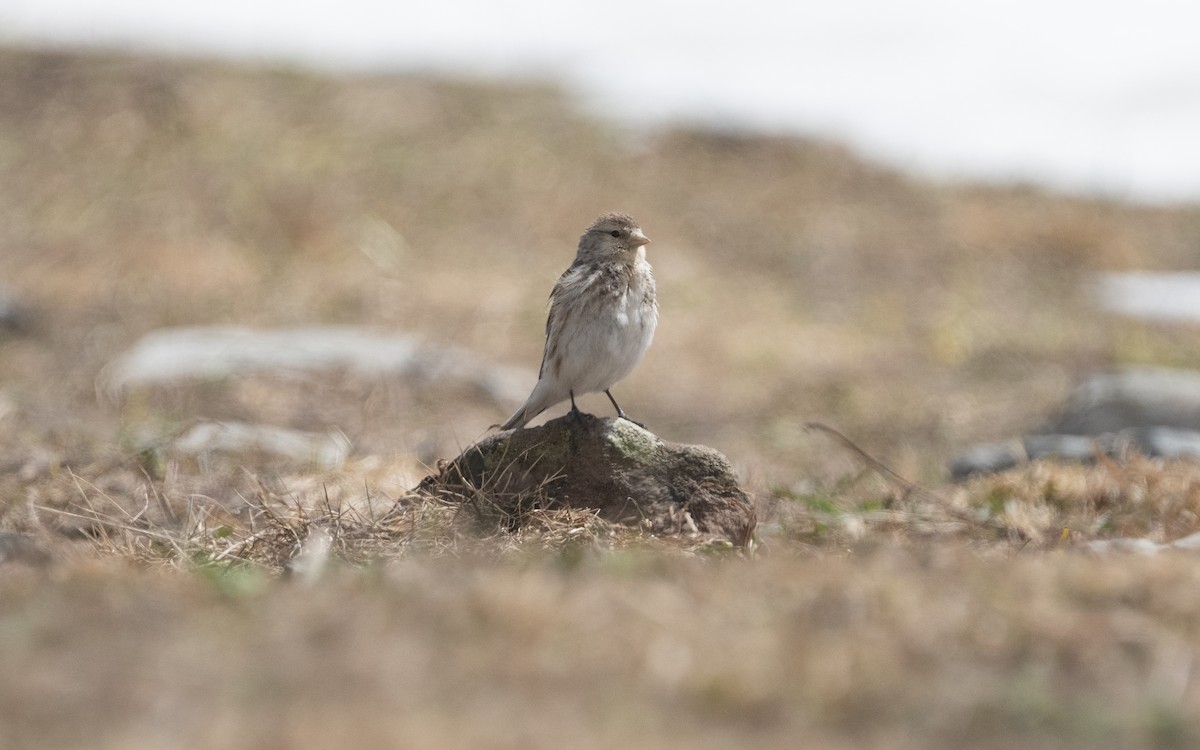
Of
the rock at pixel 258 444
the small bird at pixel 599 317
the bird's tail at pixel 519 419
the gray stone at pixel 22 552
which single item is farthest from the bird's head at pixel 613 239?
the gray stone at pixel 22 552

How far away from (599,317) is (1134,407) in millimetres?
4601

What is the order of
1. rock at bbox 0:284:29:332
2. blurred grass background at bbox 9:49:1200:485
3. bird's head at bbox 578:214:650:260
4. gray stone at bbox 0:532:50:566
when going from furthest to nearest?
rock at bbox 0:284:29:332 < blurred grass background at bbox 9:49:1200:485 < bird's head at bbox 578:214:650:260 < gray stone at bbox 0:532:50:566

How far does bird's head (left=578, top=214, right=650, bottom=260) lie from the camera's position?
17.7 feet

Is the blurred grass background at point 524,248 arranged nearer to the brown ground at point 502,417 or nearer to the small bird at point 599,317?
the brown ground at point 502,417

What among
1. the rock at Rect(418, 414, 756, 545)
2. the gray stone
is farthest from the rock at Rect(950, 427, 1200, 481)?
the gray stone

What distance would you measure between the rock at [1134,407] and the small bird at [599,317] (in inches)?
163

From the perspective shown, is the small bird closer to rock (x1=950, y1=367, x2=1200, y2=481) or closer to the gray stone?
the gray stone

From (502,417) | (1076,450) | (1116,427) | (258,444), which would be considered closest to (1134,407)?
(1116,427)

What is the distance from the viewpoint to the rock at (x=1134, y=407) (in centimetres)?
812

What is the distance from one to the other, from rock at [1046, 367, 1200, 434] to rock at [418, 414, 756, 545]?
14.1ft

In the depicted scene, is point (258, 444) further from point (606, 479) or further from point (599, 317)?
point (606, 479)

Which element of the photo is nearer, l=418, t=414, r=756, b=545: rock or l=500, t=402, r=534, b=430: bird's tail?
l=418, t=414, r=756, b=545: rock

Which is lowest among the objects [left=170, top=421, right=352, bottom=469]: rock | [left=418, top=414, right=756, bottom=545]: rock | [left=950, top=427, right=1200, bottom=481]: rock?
[left=170, top=421, right=352, bottom=469]: rock

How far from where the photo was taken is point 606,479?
485cm
